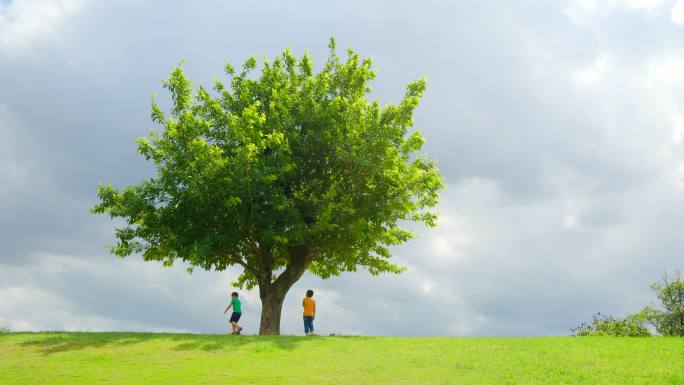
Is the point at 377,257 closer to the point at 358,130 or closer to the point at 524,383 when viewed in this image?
the point at 358,130

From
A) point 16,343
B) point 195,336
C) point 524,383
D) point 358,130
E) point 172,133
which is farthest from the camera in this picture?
point 358,130

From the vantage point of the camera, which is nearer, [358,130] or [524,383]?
[524,383]

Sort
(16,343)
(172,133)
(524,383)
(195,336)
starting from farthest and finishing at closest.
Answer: (172,133) → (195,336) → (16,343) → (524,383)

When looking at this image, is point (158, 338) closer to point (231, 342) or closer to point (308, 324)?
point (231, 342)

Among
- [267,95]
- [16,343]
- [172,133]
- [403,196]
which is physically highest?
[267,95]

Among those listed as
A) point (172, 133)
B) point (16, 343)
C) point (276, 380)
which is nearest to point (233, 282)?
point (172, 133)

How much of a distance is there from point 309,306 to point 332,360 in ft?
32.9

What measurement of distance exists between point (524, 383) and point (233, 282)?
25407 mm

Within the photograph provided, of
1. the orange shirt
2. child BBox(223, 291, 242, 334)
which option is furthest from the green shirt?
the orange shirt

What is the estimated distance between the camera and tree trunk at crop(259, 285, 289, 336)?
34281 millimetres

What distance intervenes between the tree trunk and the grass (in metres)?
6.08

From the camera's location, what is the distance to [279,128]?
34.6m

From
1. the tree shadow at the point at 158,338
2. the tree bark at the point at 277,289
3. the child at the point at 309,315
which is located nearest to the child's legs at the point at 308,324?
the child at the point at 309,315

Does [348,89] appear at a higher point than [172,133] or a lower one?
higher
